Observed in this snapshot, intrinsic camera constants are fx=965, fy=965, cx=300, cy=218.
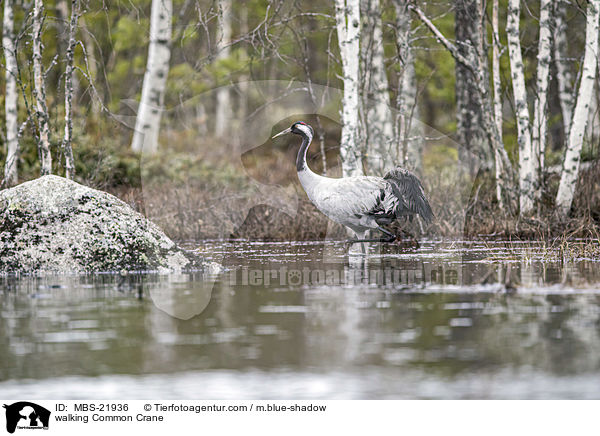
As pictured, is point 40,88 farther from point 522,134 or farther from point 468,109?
point 468,109

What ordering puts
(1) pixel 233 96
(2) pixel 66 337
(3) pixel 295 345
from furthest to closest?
(1) pixel 233 96 → (2) pixel 66 337 → (3) pixel 295 345

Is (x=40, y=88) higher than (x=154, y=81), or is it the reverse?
(x=154, y=81)

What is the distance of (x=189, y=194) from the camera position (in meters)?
16.8

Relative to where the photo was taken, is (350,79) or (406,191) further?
(350,79)

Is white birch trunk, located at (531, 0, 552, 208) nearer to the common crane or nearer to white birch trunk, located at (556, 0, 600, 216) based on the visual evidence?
white birch trunk, located at (556, 0, 600, 216)

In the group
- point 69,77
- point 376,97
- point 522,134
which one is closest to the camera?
point 69,77

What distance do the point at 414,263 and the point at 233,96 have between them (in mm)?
38530

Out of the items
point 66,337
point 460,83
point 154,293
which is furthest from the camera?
→ point 460,83

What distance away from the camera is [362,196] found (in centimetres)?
1183

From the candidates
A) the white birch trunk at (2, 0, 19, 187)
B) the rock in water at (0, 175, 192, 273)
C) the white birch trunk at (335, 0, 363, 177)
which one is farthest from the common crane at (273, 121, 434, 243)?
the white birch trunk at (2, 0, 19, 187)

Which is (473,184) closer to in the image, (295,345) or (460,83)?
(460,83)

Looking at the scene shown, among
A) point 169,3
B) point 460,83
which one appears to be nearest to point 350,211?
point 460,83
